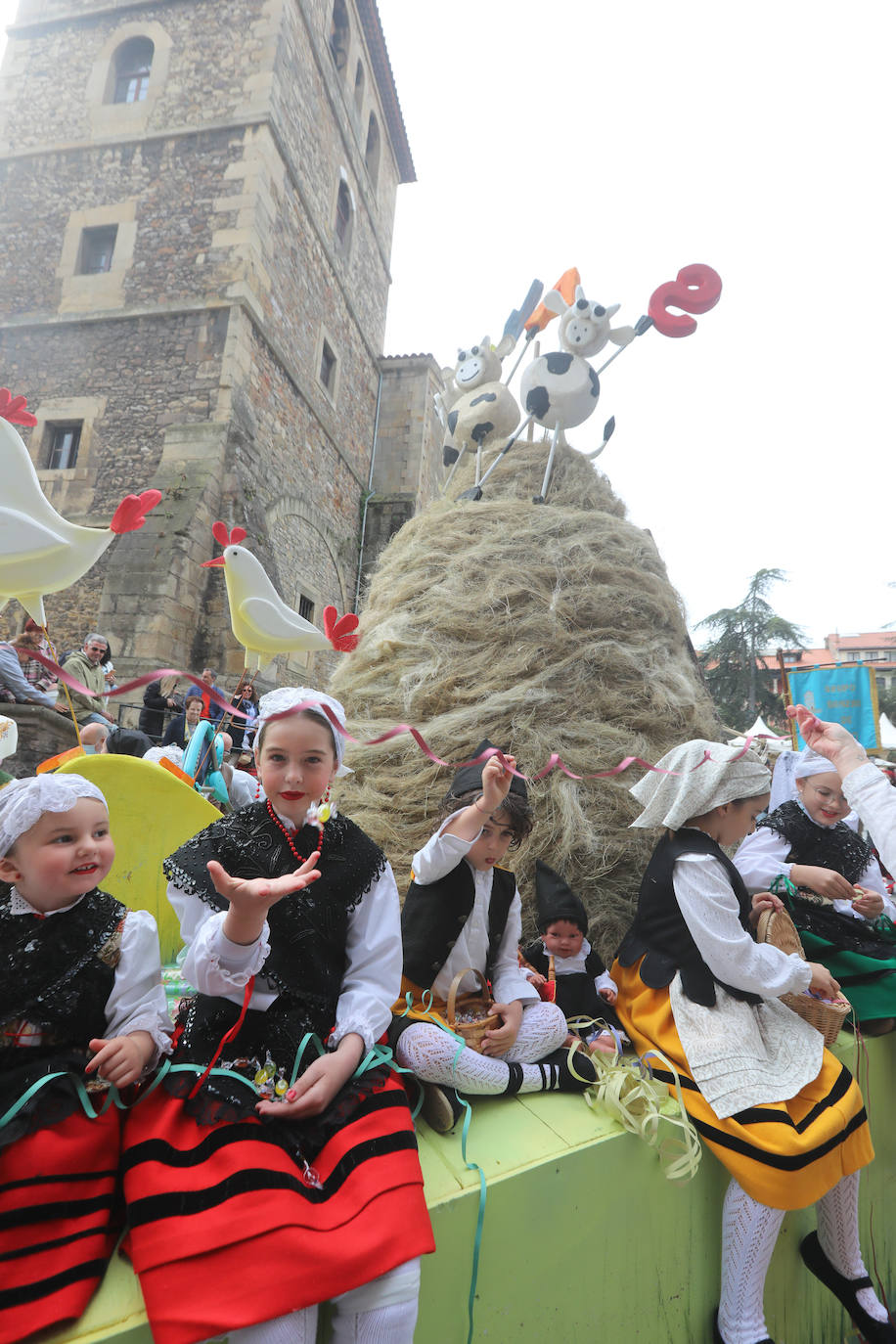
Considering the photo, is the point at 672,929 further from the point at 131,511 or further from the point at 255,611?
the point at 131,511

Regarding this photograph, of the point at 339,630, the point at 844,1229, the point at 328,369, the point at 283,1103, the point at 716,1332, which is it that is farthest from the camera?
the point at 328,369

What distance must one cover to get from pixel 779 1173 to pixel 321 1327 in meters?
0.99

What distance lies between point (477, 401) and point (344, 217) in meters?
10.8

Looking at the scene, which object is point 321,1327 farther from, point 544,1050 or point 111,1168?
point 544,1050

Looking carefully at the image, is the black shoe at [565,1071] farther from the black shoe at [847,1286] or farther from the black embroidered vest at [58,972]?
the black embroidered vest at [58,972]

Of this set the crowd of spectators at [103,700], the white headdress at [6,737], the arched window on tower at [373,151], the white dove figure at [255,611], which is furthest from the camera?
the arched window on tower at [373,151]

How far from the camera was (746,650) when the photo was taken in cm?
1630

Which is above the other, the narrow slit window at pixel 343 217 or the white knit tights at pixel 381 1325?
the narrow slit window at pixel 343 217

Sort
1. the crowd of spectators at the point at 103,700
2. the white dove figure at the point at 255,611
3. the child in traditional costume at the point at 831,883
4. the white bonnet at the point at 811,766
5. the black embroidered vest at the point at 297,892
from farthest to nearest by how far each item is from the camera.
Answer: the crowd of spectators at the point at 103,700 → the white bonnet at the point at 811,766 → the child in traditional costume at the point at 831,883 → the white dove figure at the point at 255,611 → the black embroidered vest at the point at 297,892

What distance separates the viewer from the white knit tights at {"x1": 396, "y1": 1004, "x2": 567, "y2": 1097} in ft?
4.73

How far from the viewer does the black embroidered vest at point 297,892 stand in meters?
1.32

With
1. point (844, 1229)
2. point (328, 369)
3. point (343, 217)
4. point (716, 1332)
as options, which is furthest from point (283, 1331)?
point (343, 217)

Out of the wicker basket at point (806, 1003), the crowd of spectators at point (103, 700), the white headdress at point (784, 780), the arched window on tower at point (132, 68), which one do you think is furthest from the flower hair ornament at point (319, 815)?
the arched window on tower at point (132, 68)

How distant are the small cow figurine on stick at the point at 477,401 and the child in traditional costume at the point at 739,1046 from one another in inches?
103
